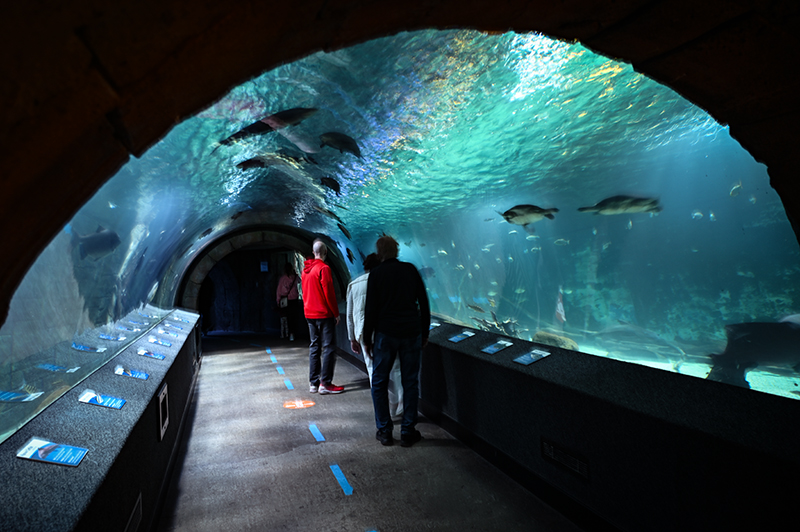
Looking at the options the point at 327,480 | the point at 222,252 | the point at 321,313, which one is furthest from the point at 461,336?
the point at 222,252

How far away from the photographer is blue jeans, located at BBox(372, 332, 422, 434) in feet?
13.9

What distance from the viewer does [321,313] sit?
6469mm

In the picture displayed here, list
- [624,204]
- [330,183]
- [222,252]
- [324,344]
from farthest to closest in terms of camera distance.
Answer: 1. [222,252]
2. [624,204]
3. [330,183]
4. [324,344]

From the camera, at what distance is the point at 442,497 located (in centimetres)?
328

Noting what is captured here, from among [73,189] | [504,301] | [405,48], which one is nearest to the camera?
[73,189]

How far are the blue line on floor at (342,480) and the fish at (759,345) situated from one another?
758 cm

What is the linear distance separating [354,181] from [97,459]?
21.3 feet

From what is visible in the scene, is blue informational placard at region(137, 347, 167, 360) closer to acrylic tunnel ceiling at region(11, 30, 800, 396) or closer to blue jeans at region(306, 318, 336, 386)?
acrylic tunnel ceiling at region(11, 30, 800, 396)

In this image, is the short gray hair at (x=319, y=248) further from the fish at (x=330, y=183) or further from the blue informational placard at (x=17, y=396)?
the blue informational placard at (x=17, y=396)

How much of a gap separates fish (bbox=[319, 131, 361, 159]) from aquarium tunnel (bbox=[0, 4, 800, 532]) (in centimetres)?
5

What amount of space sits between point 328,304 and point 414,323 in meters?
2.58

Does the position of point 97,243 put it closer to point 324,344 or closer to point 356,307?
point 356,307

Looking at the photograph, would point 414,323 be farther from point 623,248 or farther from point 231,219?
point 623,248

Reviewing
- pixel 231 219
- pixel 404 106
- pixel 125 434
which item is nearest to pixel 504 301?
pixel 231 219
